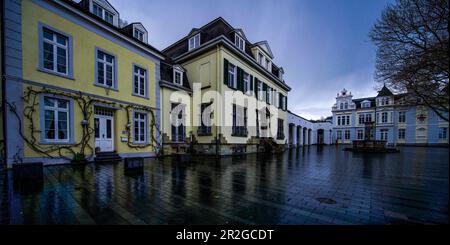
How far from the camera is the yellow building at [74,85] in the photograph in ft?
22.2

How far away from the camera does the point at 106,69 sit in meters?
9.85

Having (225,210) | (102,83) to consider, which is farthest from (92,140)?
(225,210)

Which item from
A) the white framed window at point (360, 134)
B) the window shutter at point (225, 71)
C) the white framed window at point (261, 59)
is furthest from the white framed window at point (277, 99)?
the white framed window at point (360, 134)

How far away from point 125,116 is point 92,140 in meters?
2.27

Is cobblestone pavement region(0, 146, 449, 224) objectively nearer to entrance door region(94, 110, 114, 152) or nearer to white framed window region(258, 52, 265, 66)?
entrance door region(94, 110, 114, 152)

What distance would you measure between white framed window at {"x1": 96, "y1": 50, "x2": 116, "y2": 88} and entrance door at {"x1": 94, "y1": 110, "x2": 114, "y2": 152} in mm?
1804

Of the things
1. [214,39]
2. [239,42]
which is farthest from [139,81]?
[239,42]

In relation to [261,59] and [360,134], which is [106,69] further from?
[360,134]

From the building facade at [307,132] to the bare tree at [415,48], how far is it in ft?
62.5

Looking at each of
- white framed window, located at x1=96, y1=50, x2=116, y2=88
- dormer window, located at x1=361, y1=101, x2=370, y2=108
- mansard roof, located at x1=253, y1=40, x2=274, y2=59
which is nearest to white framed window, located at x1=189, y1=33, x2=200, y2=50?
mansard roof, located at x1=253, y1=40, x2=274, y2=59

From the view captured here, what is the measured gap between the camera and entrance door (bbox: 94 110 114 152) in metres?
9.39

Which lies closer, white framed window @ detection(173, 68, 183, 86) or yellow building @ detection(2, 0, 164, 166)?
yellow building @ detection(2, 0, 164, 166)

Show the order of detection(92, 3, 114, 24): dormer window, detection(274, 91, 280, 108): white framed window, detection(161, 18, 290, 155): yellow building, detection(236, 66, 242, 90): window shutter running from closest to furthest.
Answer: detection(92, 3, 114, 24): dormer window → detection(161, 18, 290, 155): yellow building → detection(236, 66, 242, 90): window shutter → detection(274, 91, 280, 108): white framed window
